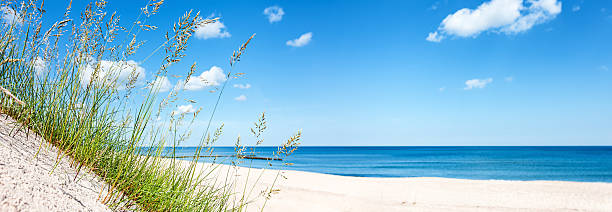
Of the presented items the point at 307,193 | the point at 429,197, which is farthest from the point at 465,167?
the point at 307,193

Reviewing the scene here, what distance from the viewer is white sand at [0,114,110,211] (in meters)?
1.11

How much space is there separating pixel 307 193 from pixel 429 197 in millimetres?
2788

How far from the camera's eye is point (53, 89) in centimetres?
203

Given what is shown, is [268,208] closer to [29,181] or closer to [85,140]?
[85,140]

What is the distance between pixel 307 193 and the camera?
680cm

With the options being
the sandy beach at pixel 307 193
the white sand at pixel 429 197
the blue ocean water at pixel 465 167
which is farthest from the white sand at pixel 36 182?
the white sand at pixel 429 197

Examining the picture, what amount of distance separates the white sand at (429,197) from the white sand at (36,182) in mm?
3560

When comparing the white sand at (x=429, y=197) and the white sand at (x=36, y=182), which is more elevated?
the white sand at (x=36, y=182)

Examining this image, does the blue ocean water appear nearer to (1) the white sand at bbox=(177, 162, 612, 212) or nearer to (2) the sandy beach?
(2) the sandy beach

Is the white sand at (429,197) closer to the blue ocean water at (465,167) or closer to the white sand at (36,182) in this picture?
the blue ocean water at (465,167)

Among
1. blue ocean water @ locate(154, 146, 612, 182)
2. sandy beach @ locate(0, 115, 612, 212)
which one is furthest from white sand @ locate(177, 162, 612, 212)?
blue ocean water @ locate(154, 146, 612, 182)

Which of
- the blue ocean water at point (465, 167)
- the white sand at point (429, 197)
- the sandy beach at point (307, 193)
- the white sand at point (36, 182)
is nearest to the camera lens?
the white sand at point (36, 182)

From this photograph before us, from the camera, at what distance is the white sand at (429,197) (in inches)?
236

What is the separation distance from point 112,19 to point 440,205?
6.41 m
